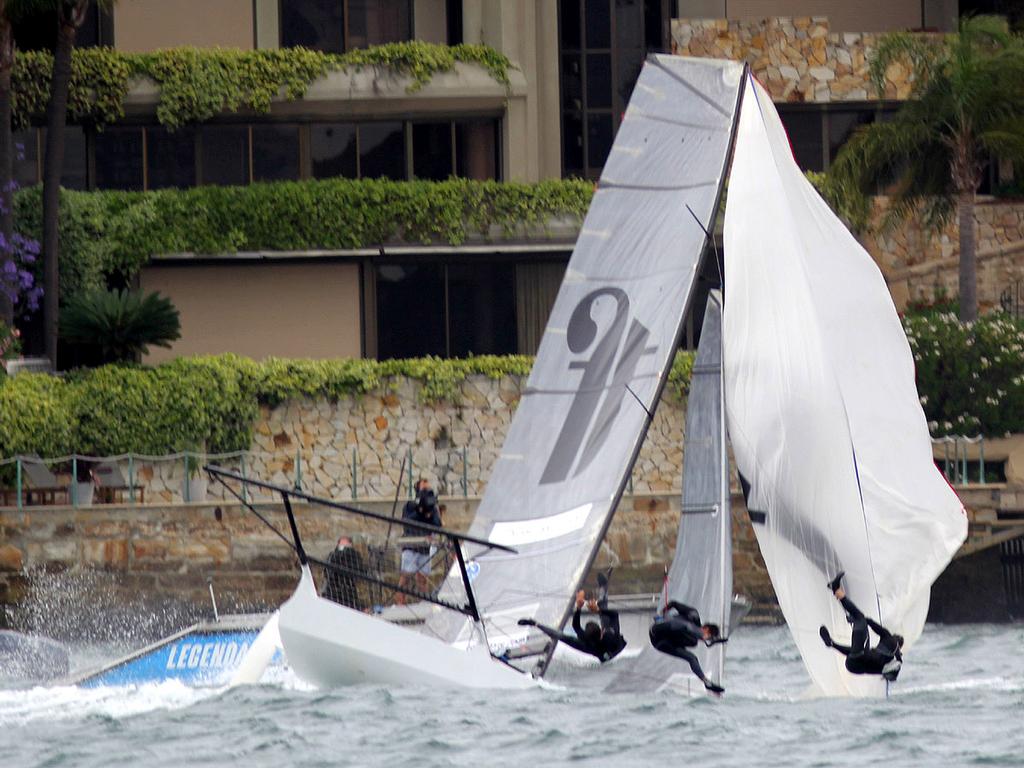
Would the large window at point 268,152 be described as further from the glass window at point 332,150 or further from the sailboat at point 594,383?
the sailboat at point 594,383

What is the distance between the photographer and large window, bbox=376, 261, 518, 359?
35375 millimetres

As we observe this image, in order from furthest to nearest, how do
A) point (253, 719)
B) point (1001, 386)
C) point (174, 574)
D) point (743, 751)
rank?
point (1001, 386)
point (174, 574)
point (253, 719)
point (743, 751)

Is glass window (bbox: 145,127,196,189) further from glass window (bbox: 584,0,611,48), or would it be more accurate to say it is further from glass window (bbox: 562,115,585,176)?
glass window (bbox: 584,0,611,48)

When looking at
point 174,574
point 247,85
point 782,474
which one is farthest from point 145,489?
point 782,474

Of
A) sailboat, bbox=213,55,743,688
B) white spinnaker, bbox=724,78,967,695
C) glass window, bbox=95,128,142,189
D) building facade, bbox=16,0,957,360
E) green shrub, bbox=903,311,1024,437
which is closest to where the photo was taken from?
white spinnaker, bbox=724,78,967,695

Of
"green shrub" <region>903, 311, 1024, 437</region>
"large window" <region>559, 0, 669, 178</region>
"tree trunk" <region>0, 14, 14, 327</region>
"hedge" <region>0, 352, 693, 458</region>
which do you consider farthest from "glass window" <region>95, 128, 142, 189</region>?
"green shrub" <region>903, 311, 1024, 437</region>

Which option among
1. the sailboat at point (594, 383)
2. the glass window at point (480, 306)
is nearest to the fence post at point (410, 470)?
the glass window at point (480, 306)

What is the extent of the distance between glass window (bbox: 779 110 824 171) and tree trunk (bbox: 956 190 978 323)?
16.0 ft

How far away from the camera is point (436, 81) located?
35688 mm

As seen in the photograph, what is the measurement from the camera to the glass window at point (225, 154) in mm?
36438

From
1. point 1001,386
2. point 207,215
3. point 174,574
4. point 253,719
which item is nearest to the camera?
point 253,719

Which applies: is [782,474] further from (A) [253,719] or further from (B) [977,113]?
(B) [977,113]

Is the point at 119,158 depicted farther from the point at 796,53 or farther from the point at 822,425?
the point at 822,425

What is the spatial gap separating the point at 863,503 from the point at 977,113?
14557 millimetres
